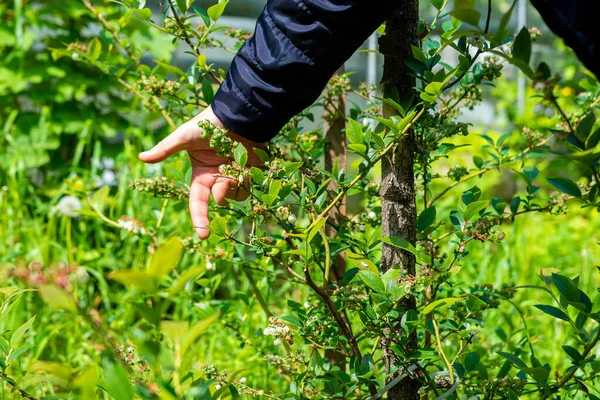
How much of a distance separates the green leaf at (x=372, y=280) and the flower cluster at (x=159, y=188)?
20.3 inches

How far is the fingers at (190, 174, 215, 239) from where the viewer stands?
1102mm

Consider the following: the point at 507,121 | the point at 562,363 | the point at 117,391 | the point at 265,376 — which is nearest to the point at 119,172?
the point at 265,376

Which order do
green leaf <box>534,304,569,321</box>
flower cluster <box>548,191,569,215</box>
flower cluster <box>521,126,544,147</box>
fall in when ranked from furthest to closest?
1. flower cluster <box>521,126,544,147</box>
2. flower cluster <box>548,191,569,215</box>
3. green leaf <box>534,304,569,321</box>

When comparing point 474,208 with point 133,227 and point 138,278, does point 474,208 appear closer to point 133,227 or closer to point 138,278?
point 138,278

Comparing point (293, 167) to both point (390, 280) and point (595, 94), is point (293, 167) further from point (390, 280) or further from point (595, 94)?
point (595, 94)

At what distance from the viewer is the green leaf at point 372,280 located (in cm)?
93

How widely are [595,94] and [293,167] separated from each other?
0.74 metres

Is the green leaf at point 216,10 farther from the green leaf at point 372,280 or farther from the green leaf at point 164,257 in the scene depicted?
the green leaf at point 164,257

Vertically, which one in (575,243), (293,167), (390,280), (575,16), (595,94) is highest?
(575,16)

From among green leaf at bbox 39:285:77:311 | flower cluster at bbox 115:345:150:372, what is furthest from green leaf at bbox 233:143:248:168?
green leaf at bbox 39:285:77:311

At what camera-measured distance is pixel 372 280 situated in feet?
3.07

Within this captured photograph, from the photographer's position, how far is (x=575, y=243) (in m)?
3.26

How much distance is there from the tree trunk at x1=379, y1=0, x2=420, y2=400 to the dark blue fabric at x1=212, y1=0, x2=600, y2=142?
0.27 feet

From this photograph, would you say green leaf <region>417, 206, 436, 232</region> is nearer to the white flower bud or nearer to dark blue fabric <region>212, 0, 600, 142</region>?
dark blue fabric <region>212, 0, 600, 142</region>
